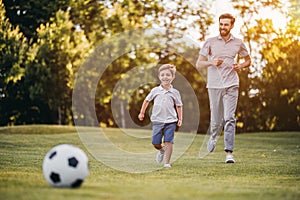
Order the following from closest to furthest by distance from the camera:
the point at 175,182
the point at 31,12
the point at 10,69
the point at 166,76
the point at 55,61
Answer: the point at 175,182 < the point at 166,76 < the point at 10,69 < the point at 55,61 < the point at 31,12

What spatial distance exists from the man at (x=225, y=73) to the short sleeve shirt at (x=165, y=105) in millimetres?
1030

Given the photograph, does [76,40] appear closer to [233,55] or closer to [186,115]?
[186,115]

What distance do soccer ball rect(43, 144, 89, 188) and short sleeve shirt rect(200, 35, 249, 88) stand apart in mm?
3892

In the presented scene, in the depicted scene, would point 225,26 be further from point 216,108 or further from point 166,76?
point 166,76

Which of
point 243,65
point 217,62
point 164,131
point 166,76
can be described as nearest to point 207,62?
point 217,62

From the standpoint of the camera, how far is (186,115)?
1894cm

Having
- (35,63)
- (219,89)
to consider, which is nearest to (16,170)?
(219,89)

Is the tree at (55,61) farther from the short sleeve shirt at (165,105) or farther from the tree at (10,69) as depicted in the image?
the short sleeve shirt at (165,105)

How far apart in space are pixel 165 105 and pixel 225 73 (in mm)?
1324

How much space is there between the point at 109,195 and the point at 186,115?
1491cm

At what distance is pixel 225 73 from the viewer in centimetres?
782

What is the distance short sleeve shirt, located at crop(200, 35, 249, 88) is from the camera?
25.7 feet

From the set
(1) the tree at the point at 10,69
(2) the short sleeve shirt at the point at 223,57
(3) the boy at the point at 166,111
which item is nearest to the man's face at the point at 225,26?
(2) the short sleeve shirt at the point at 223,57

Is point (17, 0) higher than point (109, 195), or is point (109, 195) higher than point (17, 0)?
point (17, 0)
